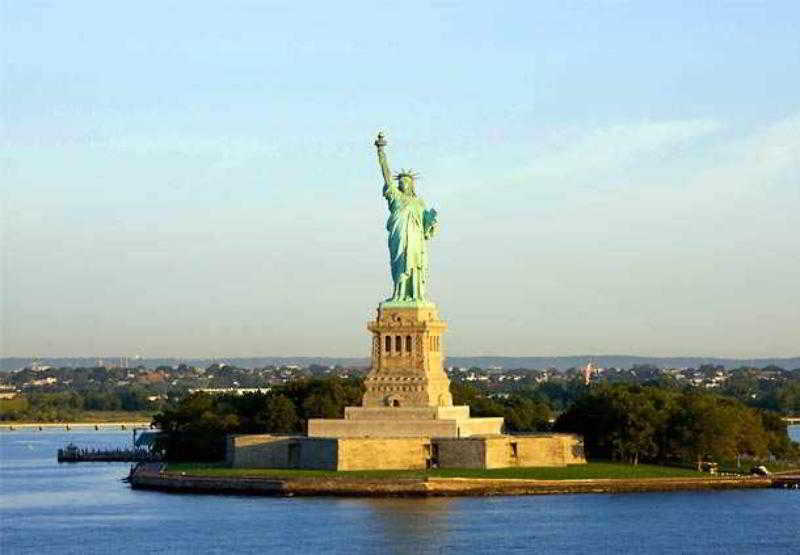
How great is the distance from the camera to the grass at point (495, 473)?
215 ft

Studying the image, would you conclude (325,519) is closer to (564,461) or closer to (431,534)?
(431,534)

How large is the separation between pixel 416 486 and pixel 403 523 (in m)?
6.92

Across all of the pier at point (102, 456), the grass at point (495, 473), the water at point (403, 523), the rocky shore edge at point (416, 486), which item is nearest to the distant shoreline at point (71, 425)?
the pier at point (102, 456)

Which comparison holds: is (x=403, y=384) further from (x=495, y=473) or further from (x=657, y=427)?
(x=657, y=427)

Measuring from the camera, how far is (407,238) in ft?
232

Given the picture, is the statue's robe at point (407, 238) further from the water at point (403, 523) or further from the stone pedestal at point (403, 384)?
the water at point (403, 523)

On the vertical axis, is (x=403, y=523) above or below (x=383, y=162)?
below

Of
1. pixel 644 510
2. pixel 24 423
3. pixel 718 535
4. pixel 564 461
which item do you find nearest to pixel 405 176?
pixel 564 461

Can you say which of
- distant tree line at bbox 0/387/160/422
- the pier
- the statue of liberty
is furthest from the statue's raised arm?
distant tree line at bbox 0/387/160/422

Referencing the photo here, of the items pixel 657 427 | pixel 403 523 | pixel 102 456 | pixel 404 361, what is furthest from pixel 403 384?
pixel 102 456

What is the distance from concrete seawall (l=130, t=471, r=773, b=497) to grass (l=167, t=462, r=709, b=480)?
1.62 feet

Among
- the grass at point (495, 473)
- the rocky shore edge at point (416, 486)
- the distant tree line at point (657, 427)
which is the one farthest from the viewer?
the distant tree line at point (657, 427)

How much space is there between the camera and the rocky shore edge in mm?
64125

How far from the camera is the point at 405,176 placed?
71.1 m
